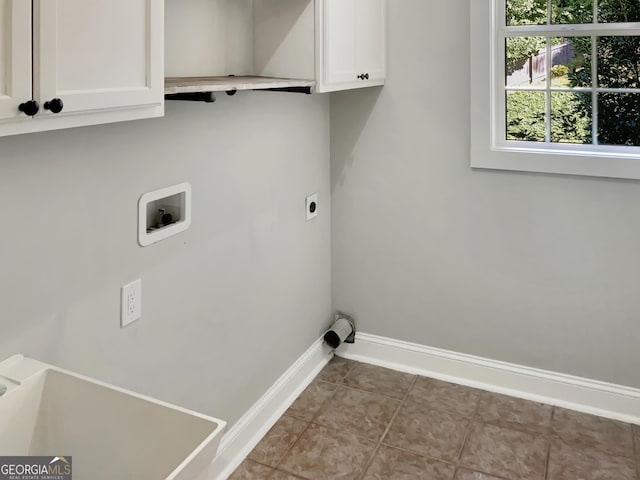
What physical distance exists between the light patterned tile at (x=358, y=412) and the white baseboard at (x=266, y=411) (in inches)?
7.1

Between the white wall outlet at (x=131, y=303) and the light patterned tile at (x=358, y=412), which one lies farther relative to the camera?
the light patterned tile at (x=358, y=412)

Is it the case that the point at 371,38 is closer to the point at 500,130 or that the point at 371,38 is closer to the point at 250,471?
the point at 500,130

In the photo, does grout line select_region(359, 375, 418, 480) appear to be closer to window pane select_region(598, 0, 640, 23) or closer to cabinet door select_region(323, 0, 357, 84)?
cabinet door select_region(323, 0, 357, 84)

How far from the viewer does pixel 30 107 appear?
105cm

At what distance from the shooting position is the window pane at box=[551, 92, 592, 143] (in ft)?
8.64

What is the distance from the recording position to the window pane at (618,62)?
2506 millimetres

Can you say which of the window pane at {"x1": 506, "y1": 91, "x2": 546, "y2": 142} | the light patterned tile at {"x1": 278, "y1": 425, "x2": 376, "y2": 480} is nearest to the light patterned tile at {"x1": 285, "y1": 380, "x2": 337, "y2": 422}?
the light patterned tile at {"x1": 278, "y1": 425, "x2": 376, "y2": 480}

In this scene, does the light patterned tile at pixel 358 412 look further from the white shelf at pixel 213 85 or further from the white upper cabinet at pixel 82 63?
the white upper cabinet at pixel 82 63

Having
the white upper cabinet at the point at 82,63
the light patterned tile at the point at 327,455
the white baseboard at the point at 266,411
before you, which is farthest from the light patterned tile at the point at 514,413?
the white upper cabinet at the point at 82,63

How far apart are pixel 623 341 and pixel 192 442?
7.05 feet

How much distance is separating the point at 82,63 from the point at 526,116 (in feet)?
7.03

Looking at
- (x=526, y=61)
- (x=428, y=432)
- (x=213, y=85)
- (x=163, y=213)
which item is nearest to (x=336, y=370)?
(x=428, y=432)

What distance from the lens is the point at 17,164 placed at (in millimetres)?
1342

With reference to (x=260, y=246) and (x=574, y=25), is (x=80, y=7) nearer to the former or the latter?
(x=260, y=246)
